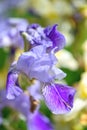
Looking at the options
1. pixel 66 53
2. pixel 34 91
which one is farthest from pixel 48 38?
pixel 66 53

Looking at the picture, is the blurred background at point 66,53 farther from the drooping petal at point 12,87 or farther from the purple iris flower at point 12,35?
the drooping petal at point 12,87

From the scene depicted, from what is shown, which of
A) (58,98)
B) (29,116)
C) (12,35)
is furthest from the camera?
(12,35)

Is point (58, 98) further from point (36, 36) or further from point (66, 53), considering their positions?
point (66, 53)

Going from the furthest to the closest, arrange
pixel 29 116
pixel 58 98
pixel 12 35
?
pixel 12 35 < pixel 29 116 < pixel 58 98

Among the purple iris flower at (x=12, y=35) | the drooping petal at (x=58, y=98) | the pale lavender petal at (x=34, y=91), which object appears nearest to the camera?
the drooping petal at (x=58, y=98)

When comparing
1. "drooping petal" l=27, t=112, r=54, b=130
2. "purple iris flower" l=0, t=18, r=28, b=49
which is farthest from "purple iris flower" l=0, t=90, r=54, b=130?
"purple iris flower" l=0, t=18, r=28, b=49

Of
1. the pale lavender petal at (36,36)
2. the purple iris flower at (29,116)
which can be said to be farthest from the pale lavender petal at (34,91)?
the pale lavender petal at (36,36)

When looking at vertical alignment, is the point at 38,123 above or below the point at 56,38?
below
